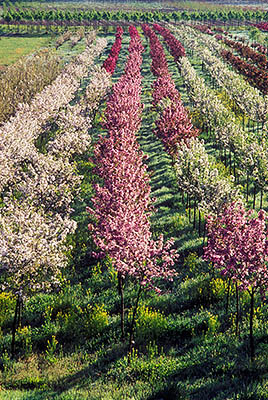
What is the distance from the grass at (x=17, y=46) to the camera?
109463 millimetres

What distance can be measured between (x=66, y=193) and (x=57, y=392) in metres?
13.5

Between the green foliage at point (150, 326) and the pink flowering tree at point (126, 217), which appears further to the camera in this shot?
the green foliage at point (150, 326)

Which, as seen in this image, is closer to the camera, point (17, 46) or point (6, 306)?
point (6, 306)

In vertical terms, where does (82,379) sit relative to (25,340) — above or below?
above

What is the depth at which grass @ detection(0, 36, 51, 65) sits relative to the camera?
109463mm

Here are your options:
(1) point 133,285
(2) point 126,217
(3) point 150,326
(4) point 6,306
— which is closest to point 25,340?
(4) point 6,306

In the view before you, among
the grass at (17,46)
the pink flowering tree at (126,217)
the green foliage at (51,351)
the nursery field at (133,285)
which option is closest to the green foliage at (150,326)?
the nursery field at (133,285)

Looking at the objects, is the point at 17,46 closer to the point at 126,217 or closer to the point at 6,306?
the point at 6,306

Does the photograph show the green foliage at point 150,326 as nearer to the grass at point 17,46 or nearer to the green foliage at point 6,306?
the green foliage at point 6,306

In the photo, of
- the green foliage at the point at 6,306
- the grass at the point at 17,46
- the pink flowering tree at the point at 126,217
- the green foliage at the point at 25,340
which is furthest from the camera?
the grass at the point at 17,46

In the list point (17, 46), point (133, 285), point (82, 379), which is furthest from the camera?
point (17, 46)

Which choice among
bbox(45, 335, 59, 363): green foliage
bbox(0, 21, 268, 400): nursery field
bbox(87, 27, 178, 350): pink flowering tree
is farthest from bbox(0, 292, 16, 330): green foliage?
bbox(87, 27, 178, 350): pink flowering tree

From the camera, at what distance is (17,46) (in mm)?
128125

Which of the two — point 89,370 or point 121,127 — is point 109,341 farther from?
point 121,127
